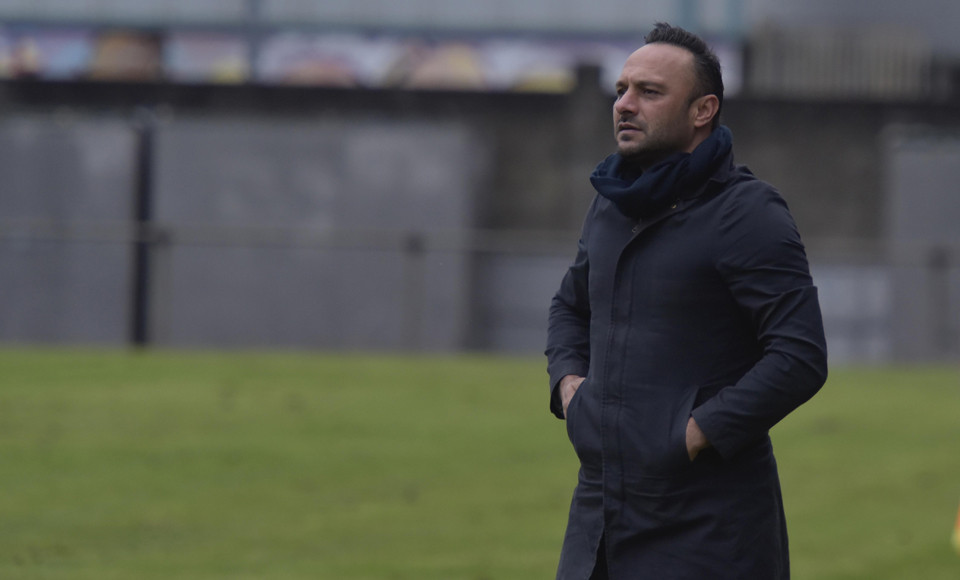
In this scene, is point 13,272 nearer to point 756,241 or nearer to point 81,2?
point 81,2

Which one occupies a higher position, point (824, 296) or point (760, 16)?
point (760, 16)

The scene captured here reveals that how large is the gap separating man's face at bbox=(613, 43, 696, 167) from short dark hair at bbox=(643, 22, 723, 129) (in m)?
0.02

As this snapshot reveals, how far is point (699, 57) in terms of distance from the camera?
3.86m

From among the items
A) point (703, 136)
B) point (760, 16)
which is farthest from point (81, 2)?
point (703, 136)

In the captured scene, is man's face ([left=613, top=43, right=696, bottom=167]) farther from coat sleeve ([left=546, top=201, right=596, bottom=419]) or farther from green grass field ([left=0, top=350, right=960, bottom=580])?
green grass field ([left=0, top=350, right=960, bottom=580])

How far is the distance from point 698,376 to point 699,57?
2.55 feet

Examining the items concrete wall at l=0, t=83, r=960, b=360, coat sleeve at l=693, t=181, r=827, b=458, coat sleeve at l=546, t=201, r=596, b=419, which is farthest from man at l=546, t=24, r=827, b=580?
concrete wall at l=0, t=83, r=960, b=360

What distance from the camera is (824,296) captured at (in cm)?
2184

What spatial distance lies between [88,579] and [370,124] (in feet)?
63.9

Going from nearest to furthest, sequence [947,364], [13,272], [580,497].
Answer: [580,497] → [947,364] → [13,272]

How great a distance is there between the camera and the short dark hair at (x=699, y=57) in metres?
3.85

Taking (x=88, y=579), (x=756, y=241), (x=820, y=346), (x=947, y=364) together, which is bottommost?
(x=947, y=364)

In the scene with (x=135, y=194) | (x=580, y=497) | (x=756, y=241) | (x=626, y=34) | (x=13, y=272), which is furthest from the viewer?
(x=626, y=34)

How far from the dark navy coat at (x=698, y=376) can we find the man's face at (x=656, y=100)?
150mm
